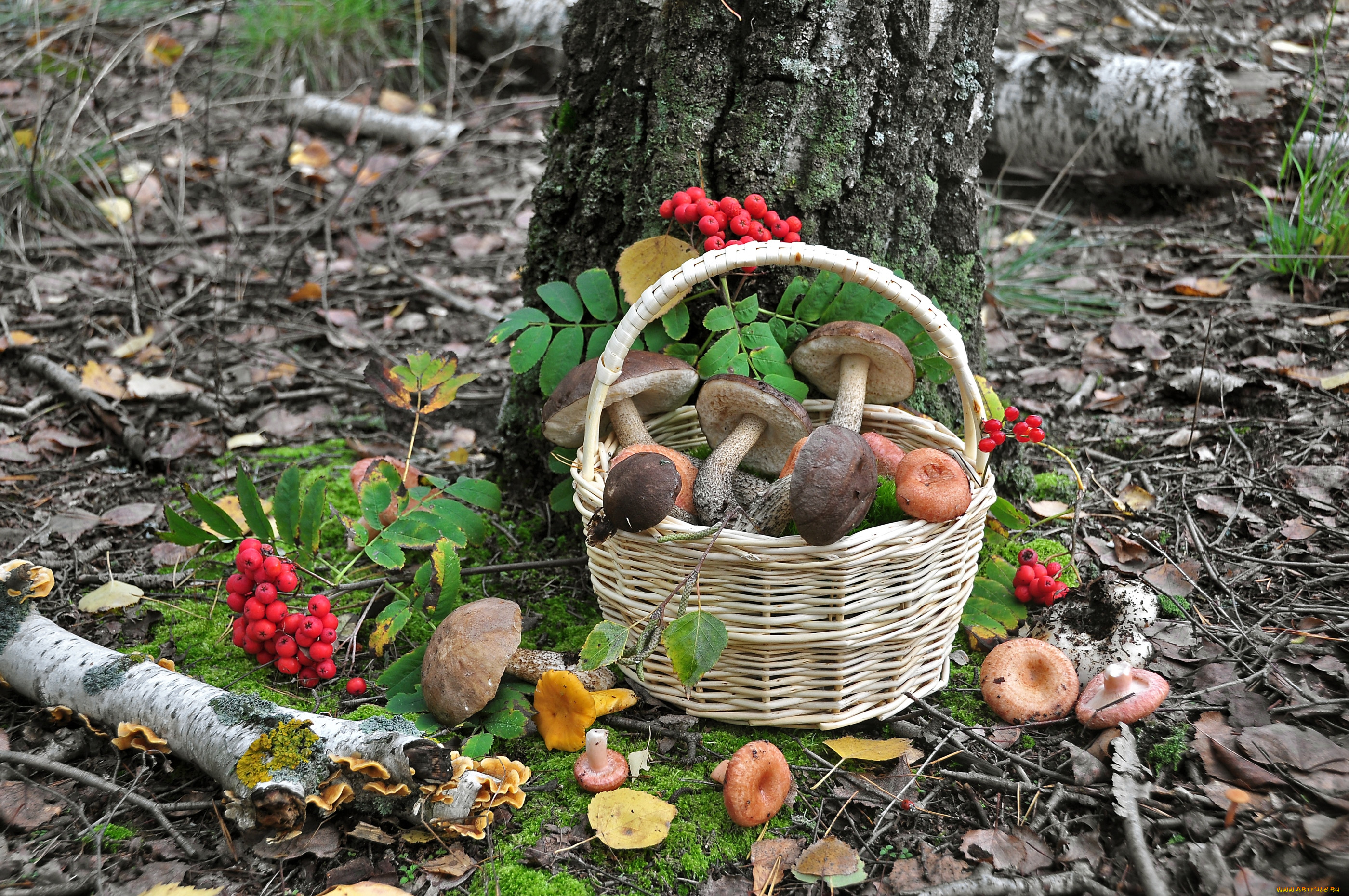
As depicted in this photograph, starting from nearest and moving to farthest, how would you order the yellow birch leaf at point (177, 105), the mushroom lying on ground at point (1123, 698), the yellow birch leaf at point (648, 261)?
the mushroom lying on ground at point (1123, 698), the yellow birch leaf at point (648, 261), the yellow birch leaf at point (177, 105)

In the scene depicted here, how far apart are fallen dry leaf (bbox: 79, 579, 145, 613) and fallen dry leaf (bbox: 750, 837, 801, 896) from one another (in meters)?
2.12

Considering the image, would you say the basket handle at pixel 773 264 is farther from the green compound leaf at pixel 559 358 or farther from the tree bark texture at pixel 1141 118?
the tree bark texture at pixel 1141 118

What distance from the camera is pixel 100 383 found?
12.7 feet

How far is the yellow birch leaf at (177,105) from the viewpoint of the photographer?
579 centimetres

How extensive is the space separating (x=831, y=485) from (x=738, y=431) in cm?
59

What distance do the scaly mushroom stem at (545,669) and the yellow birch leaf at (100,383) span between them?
2.68 m

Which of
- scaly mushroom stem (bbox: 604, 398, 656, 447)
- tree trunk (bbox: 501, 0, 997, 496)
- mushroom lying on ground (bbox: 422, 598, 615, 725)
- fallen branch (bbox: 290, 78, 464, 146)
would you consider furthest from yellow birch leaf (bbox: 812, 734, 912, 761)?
fallen branch (bbox: 290, 78, 464, 146)

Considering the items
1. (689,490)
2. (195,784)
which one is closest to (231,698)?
(195,784)

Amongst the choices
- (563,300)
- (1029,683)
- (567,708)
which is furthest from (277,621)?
(1029,683)

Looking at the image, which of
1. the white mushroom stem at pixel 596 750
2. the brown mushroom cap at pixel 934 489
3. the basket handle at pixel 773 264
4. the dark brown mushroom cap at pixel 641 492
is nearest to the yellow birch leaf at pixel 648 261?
the basket handle at pixel 773 264

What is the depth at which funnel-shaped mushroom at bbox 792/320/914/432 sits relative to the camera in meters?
2.44

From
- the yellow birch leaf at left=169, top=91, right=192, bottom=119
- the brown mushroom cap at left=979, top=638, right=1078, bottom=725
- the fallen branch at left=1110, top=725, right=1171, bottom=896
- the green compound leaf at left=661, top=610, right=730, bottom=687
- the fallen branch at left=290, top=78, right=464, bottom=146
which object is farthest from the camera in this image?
the fallen branch at left=290, top=78, right=464, bottom=146

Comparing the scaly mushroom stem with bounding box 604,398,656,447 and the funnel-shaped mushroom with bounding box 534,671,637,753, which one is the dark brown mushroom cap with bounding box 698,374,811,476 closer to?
the scaly mushroom stem with bounding box 604,398,656,447

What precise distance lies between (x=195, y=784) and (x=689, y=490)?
146 cm
